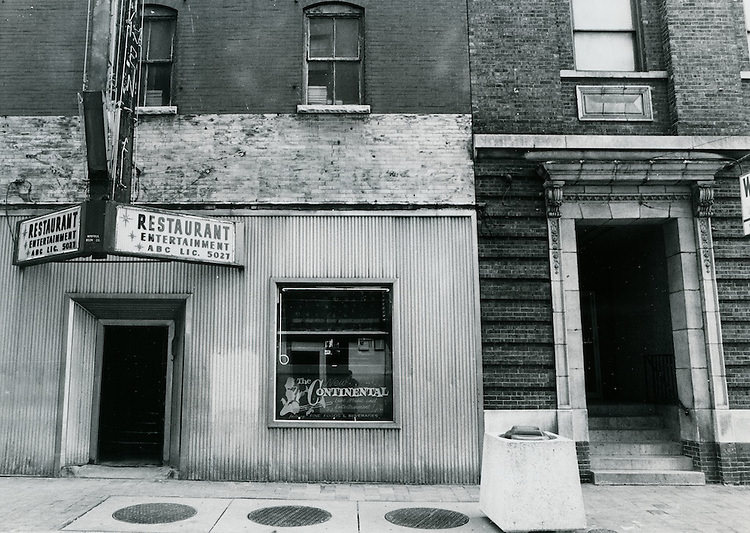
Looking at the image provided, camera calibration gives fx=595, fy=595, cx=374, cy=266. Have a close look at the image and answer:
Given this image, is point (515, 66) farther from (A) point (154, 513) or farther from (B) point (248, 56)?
(A) point (154, 513)

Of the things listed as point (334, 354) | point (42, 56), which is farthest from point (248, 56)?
point (334, 354)

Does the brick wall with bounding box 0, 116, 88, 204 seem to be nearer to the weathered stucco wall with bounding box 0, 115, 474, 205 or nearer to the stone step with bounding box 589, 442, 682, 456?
the weathered stucco wall with bounding box 0, 115, 474, 205

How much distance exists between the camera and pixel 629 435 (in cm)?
945

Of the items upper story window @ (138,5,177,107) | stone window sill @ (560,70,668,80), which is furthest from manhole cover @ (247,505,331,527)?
stone window sill @ (560,70,668,80)

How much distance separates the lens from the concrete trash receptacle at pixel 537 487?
6172mm

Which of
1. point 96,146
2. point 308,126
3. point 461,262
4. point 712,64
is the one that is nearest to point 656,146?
point 712,64

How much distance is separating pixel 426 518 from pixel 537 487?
1.43 metres

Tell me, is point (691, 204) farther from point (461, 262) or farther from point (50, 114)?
point (50, 114)

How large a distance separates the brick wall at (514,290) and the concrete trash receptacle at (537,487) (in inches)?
93.0

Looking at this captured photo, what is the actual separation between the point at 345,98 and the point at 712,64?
5.92m

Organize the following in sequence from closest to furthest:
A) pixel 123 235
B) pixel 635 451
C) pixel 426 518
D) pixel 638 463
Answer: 1. pixel 426 518
2. pixel 123 235
3. pixel 638 463
4. pixel 635 451

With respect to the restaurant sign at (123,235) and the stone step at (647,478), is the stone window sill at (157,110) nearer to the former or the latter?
the restaurant sign at (123,235)

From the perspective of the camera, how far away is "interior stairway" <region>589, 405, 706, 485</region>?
8539 millimetres

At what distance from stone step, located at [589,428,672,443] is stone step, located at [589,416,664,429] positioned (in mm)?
167
